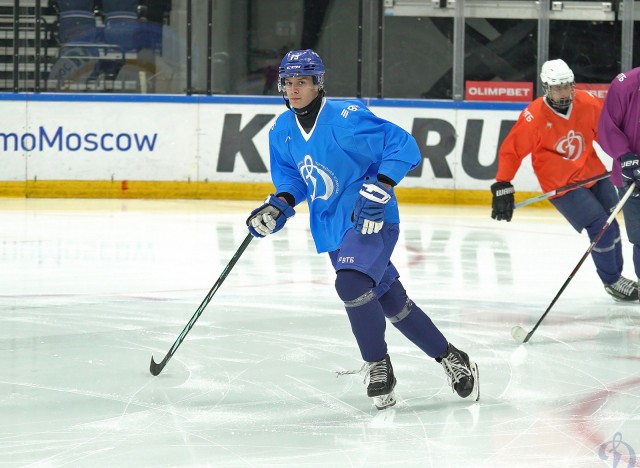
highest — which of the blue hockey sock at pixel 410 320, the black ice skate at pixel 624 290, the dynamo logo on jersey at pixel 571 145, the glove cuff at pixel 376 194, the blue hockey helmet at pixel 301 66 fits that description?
the blue hockey helmet at pixel 301 66

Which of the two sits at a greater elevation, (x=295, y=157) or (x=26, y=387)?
(x=295, y=157)

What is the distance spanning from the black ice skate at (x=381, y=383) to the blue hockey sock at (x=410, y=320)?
0.15 meters

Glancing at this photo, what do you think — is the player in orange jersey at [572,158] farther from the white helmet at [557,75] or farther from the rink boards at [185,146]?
the rink boards at [185,146]

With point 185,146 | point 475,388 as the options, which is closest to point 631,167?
point 475,388

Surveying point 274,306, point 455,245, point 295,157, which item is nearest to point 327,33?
point 455,245

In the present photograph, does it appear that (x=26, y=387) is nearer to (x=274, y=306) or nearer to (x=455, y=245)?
(x=274, y=306)

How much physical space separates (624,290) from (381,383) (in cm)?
252

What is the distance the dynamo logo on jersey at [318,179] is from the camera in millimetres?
3383

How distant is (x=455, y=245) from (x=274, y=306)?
2.50 m

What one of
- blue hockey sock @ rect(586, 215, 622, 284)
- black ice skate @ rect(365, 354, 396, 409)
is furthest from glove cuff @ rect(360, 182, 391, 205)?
blue hockey sock @ rect(586, 215, 622, 284)

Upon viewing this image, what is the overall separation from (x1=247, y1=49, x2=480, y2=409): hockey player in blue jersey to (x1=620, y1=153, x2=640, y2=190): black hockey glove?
1.65 metres

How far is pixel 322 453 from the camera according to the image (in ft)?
9.32

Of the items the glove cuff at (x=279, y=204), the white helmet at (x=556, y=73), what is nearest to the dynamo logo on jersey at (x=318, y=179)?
the glove cuff at (x=279, y=204)

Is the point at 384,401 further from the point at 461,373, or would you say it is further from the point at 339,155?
the point at 339,155
